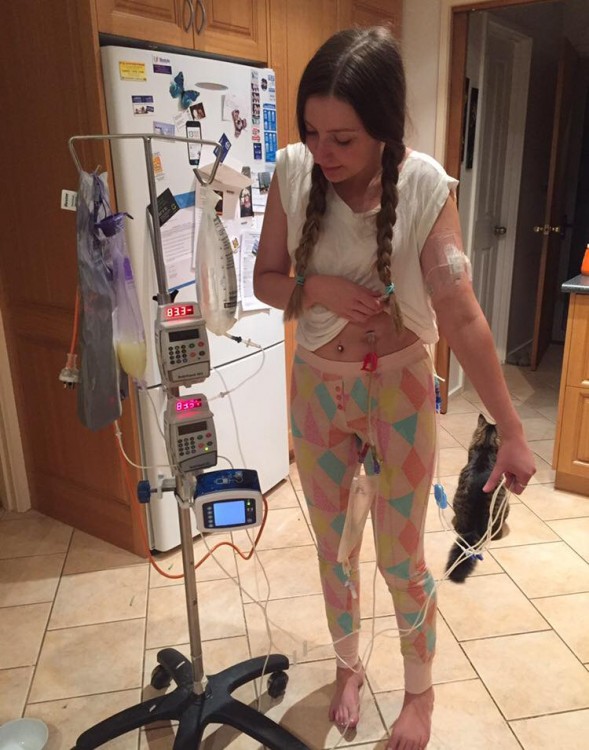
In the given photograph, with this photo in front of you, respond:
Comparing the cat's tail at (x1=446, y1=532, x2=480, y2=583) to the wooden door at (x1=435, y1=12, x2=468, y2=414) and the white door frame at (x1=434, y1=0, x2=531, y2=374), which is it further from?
the white door frame at (x1=434, y1=0, x2=531, y2=374)

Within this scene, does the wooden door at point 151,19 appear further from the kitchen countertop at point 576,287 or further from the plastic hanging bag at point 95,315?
the kitchen countertop at point 576,287

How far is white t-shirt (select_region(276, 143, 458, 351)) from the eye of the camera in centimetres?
103

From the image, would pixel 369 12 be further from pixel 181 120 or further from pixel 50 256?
pixel 50 256

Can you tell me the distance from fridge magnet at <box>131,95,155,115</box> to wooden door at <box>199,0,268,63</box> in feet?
0.98

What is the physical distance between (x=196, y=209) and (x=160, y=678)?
1281mm

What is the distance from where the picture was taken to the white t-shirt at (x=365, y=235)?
40.4 inches

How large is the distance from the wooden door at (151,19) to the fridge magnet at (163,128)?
220 mm

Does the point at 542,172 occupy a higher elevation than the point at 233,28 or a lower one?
lower

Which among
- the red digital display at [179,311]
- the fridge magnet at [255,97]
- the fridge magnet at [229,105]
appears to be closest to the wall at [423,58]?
the fridge magnet at [255,97]

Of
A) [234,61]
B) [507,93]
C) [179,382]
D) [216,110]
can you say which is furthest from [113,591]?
[507,93]

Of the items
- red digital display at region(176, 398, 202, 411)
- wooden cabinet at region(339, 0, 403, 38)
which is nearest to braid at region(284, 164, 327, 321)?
red digital display at region(176, 398, 202, 411)

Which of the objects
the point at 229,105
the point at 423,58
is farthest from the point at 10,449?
the point at 423,58

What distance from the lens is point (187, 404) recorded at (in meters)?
1.18

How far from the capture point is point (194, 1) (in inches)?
71.9
